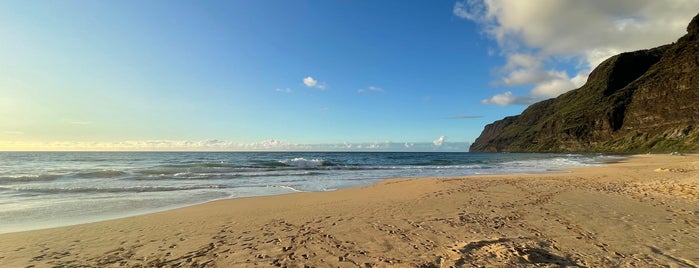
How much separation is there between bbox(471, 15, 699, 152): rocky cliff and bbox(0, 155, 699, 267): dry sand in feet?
240

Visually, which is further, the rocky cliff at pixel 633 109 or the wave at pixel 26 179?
the rocky cliff at pixel 633 109

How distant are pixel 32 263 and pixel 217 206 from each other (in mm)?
6309

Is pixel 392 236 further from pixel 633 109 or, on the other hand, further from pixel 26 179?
pixel 633 109

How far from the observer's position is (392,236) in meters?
7.63

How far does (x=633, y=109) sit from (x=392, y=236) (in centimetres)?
12437

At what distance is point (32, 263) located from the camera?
6.44 metres

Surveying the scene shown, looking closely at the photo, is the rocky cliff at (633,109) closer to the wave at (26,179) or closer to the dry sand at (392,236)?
the dry sand at (392,236)

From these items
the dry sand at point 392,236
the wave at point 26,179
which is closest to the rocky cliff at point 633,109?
the dry sand at point 392,236

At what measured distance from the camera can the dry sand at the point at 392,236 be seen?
20.1 ft

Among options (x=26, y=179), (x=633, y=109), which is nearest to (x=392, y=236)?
(x=26, y=179)

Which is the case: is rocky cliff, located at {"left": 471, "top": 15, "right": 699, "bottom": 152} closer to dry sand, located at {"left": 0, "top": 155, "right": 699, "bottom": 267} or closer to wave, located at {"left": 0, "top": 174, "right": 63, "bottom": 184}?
dry sand, located at {"left": 0, "top": 155, "right": 699, "bottom": 267}

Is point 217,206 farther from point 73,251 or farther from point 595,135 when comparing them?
point 595,135

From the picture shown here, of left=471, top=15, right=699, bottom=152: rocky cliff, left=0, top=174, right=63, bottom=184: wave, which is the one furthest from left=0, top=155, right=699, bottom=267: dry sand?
left=471, top=15, right=699, bottom=152: rocky cliff

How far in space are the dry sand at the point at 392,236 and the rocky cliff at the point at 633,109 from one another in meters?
73.0
